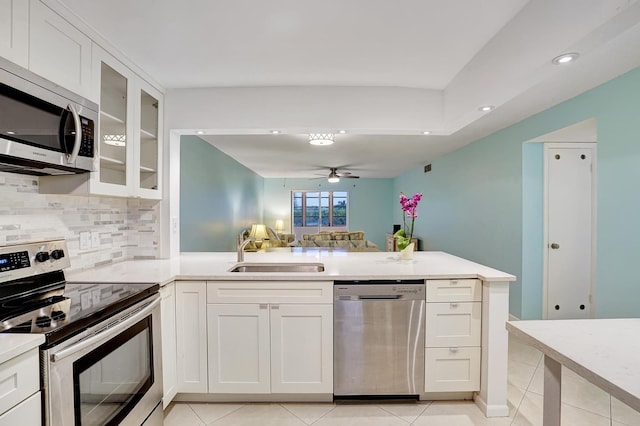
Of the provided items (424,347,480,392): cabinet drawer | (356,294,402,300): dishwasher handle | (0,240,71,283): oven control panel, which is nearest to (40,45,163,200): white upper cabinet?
(0,240,71,283): oven control panel

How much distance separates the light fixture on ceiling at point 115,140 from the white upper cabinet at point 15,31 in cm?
53

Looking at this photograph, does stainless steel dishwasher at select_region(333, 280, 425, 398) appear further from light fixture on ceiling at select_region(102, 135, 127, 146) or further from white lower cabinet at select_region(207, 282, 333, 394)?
light fixture on ceiling at select_region(102, 135, 127, 146)

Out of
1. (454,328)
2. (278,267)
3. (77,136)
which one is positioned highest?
(77,136)

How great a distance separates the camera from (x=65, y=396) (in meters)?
1.06

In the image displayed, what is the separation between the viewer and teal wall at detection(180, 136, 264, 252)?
346 centimetres

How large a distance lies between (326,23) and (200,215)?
2889 mm

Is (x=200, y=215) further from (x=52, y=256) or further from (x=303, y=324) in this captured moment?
(x=303, y=324)

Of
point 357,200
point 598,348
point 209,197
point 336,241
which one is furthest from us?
point 357,200

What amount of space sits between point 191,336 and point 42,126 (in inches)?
55.7

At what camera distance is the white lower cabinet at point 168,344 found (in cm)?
182

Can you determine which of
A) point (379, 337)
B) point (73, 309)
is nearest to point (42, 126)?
point (73, 309)

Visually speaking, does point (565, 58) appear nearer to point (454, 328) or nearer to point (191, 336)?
point (454, 328)

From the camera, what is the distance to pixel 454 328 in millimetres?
1947

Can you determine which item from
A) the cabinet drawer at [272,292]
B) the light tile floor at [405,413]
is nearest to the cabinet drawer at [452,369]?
the light tile floor at [405,413]
